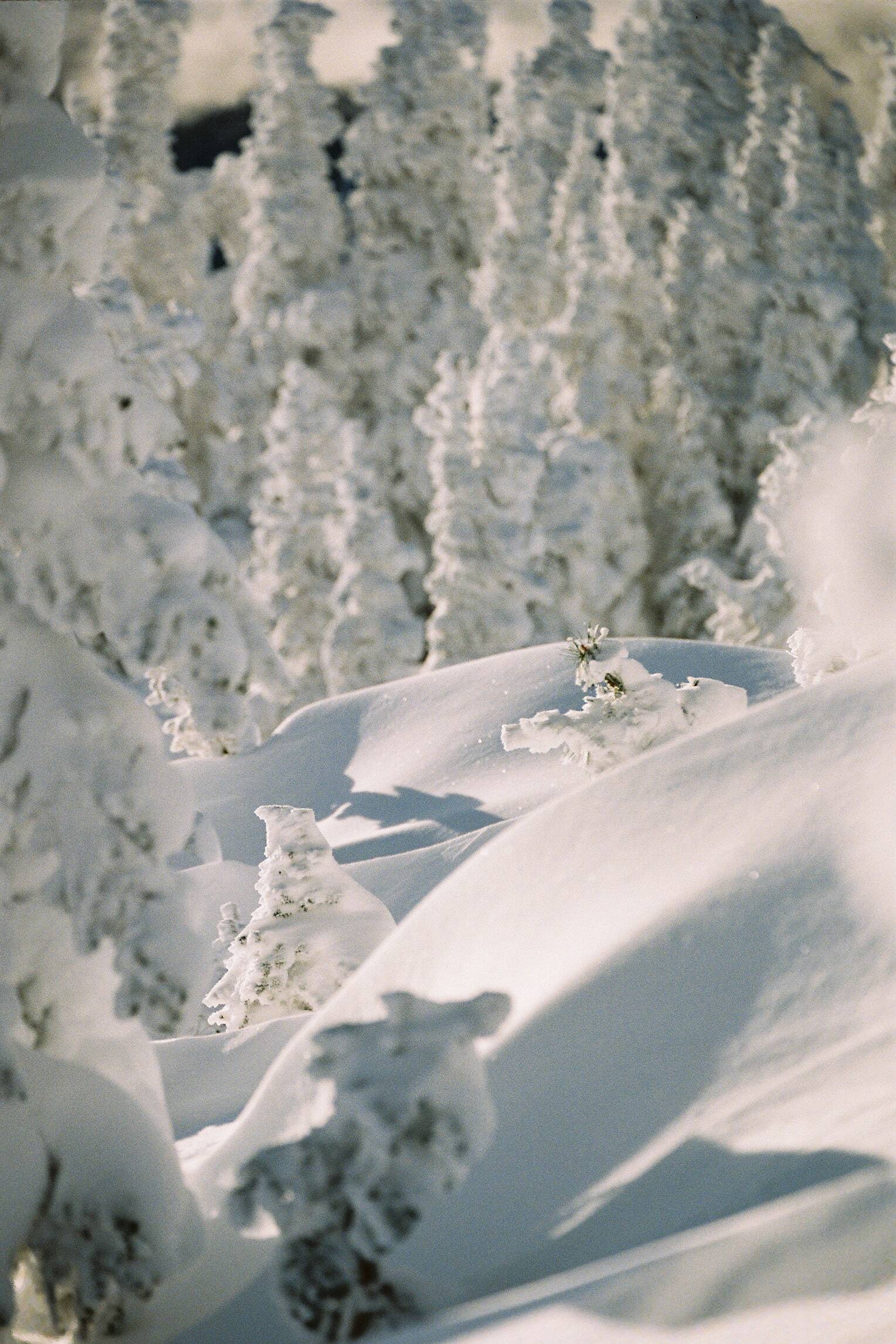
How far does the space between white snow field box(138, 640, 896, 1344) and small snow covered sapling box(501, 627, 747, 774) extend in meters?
3.59

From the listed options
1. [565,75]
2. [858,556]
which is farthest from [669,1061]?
[565,75]

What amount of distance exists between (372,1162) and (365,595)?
21.7 m

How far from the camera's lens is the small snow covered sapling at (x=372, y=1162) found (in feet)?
13.0

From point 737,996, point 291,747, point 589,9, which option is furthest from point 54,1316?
point 589,9

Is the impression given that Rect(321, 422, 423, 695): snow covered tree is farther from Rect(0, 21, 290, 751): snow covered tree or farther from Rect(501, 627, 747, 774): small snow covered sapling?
Rect(0, 21, 290, 751): snow covered tree

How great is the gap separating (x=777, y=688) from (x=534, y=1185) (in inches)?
427

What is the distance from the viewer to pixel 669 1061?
4.40m

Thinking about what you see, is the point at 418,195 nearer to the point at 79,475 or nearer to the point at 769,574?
the point at 769,574

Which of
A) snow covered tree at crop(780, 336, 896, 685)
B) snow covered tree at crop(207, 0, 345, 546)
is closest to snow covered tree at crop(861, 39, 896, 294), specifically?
snow covered tree at crop(207, 0, 345, 546)

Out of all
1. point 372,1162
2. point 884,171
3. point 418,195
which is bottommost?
point 372,1162

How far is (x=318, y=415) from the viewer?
89.3 ft

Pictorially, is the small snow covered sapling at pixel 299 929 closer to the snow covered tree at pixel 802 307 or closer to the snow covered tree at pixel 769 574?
the snow covered tree at pixel 769 574

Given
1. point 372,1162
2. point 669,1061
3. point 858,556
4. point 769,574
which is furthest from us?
A: point 769,574

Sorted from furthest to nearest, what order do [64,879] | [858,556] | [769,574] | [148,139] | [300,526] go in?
[148,139], [300,526], [769,574], [858,556], [64,879]
